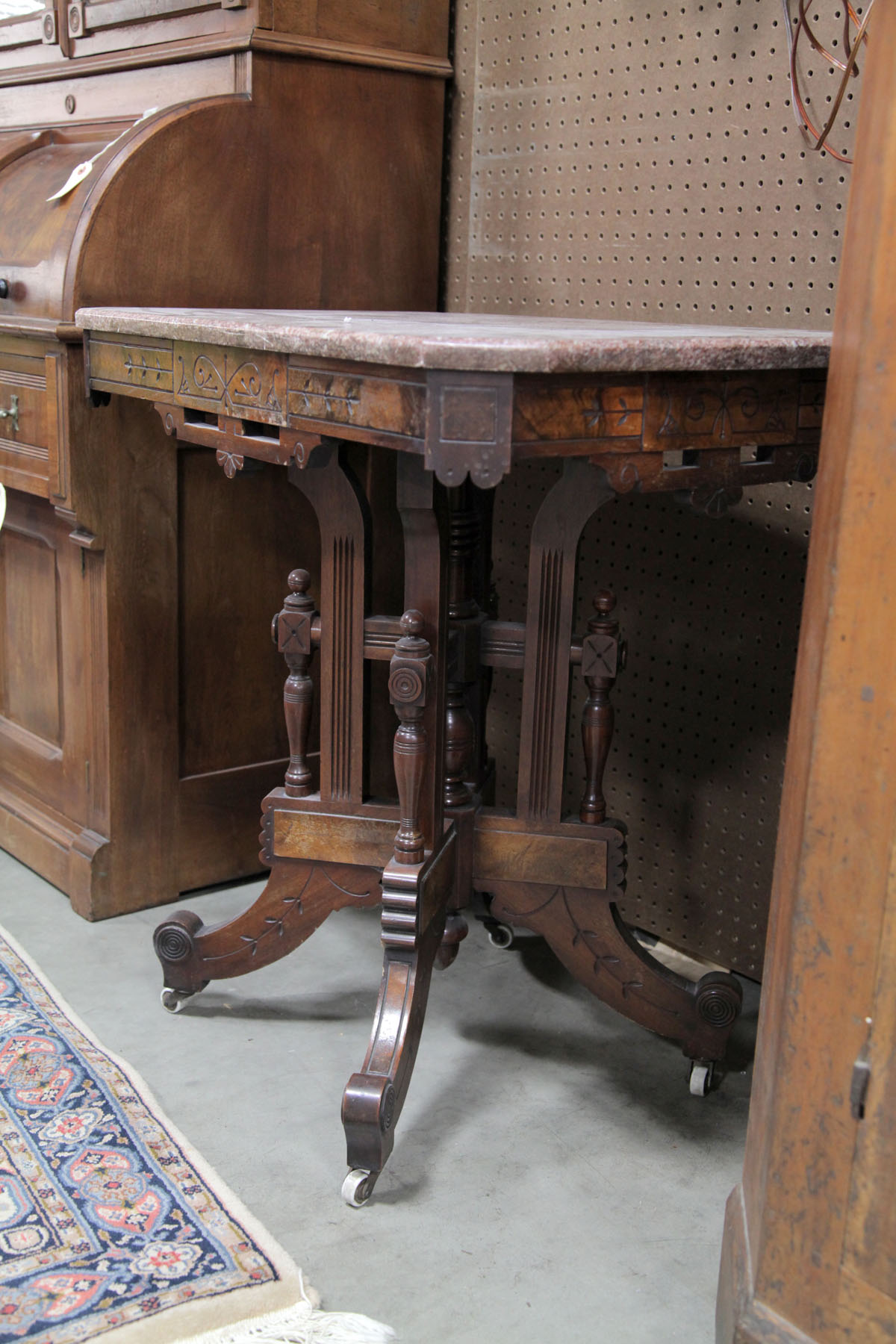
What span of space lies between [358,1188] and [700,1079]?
1.88 ft

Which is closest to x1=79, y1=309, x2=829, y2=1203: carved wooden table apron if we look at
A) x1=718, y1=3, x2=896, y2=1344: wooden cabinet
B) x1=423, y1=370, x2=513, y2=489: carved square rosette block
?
x1=423, y1=370, x2=513, y2=489: carved square rosette block

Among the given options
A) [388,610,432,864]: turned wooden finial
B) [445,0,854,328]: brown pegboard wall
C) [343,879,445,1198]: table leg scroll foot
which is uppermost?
[445,0,854,328]: brown pegboard wall

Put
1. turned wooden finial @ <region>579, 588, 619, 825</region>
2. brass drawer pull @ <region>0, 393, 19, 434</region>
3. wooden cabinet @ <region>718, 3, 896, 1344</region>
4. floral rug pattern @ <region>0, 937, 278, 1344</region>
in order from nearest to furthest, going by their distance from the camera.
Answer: wooden cabinet @ <region>718, 3, 896, 1344</region> < floral rug pattern @ <region>0, 937, 278, 1344</region> < turned wooden finial @ <region>579, 588, 619, 825</region> < brass drawer pull @ <region>0, 393, 19, 434</region>

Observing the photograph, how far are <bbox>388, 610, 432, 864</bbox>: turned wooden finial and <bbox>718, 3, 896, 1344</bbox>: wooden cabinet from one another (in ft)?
1.83

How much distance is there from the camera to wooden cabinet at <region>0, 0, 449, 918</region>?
226cm

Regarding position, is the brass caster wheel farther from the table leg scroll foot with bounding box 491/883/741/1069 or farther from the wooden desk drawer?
the wooden desk drawer

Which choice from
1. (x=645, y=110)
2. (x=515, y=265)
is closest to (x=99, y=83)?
(x=515, y=265)

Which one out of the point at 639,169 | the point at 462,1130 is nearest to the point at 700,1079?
the point at 462,1130

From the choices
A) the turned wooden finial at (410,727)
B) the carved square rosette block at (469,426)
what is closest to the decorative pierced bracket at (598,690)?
the turned wooden finial at (410,727)

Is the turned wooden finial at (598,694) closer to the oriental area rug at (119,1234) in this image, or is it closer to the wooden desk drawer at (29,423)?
the oriental area rug at (119,1234)

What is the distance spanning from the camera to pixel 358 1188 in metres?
1.66

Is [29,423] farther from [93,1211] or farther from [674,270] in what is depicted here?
[93,1211]

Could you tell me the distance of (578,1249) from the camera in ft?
5.26

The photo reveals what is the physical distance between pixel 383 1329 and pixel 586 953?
2.14ft
